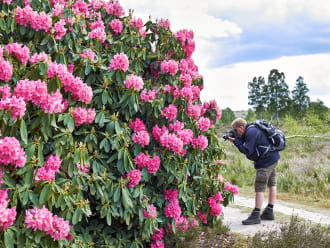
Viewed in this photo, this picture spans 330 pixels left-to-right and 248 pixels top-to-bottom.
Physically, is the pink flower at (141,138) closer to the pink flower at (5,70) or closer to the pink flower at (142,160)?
the pink flower at (142,160)

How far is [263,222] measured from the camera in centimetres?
586

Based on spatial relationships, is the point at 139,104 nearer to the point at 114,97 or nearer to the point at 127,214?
the point at 114,97

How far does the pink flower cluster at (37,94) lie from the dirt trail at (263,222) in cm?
387

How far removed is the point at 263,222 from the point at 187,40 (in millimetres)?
3525

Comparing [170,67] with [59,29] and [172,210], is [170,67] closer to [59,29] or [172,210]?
[59,29]

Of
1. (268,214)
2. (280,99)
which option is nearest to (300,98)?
(280,99)

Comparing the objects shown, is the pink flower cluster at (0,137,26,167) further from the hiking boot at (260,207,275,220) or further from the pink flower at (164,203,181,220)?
the hiking boot at (260,207,275,220)

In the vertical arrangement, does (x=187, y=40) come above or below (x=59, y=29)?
above

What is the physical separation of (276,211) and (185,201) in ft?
11.2

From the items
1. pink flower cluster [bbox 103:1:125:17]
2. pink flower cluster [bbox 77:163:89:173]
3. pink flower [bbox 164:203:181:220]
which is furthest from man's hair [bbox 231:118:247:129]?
pink flower cluster [bbox 77:163:89:173]

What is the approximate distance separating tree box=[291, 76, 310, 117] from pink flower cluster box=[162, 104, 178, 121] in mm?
51225

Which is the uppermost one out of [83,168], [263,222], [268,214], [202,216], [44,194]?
[83,168]

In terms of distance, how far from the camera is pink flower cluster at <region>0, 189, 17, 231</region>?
8.05 ft

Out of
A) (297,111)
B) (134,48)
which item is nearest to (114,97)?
(134,48)
